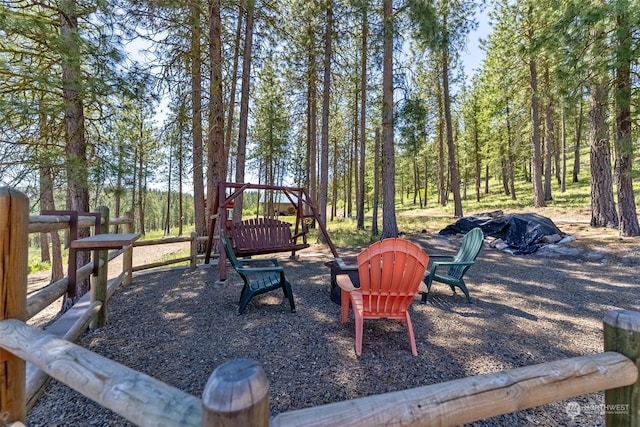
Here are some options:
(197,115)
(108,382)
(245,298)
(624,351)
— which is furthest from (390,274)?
(197,115)

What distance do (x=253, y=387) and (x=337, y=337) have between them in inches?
102

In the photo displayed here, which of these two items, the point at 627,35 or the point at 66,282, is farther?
the point at 627,35

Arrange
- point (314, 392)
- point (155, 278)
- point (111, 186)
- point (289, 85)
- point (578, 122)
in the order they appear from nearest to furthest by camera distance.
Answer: point (314, 392) < point (111, 186) < point (155, 278) < point (289, 85) < point (578, 122)

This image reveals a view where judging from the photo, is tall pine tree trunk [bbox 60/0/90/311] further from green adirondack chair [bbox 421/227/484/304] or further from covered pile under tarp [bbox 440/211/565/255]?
covered pile under tarp [bbox 440/211/565/255]

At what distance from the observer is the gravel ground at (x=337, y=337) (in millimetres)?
2168

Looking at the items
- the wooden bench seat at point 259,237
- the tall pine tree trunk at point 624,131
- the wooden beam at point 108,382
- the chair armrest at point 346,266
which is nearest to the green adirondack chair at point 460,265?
the chair armrest at point 346,266

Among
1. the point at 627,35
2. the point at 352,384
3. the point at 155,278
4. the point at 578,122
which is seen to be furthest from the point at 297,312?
the point at 578,122

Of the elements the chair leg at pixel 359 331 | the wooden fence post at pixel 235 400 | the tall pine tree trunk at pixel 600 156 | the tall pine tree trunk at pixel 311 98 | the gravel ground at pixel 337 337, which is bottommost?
the gravel ground at pixel 337 337

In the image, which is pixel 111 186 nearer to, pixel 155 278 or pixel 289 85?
pixel 155 278

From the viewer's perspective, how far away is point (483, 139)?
19281 millimetres

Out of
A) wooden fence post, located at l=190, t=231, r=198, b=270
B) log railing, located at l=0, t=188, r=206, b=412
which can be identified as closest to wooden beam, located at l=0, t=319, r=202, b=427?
log railing, located at l=0, t=188, r=206, b=412

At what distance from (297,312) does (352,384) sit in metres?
1.57

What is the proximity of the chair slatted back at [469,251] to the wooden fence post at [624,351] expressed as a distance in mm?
2943

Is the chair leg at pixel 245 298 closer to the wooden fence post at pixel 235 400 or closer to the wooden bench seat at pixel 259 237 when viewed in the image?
the wooden bench seat at pixel 259 237
